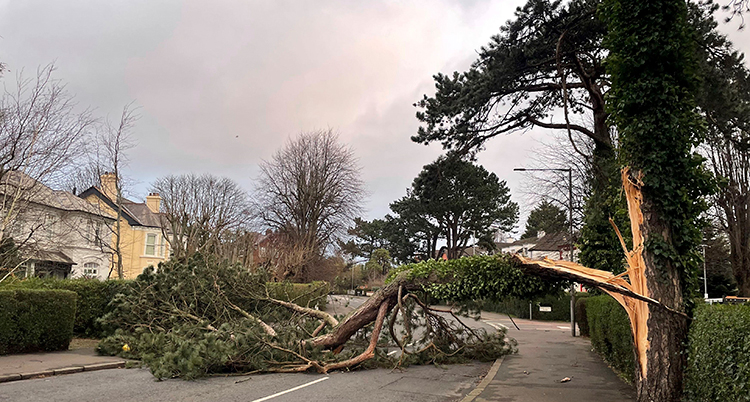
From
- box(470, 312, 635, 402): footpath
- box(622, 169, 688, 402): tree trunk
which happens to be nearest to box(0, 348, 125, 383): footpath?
→ box(470, 312, 635, 402): footpath

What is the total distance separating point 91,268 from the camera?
38031 millimetres

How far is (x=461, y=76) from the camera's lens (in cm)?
1634

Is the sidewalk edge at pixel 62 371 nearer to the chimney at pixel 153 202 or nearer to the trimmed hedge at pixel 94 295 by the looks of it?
the trimmed hedge at pixel 94 295

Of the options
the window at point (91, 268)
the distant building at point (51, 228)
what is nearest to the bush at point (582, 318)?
the distant building at point (51, 228)

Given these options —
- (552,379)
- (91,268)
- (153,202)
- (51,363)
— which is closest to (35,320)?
(51,363)

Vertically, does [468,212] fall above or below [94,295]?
above

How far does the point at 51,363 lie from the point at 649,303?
39.6ft

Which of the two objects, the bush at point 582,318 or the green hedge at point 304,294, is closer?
the green hedge at point 304,294

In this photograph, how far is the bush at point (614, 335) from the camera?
9.80m

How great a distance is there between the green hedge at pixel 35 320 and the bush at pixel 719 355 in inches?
549

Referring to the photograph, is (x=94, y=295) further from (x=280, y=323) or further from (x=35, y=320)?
(x=280, y=323)

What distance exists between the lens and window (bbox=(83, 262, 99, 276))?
3759 cm

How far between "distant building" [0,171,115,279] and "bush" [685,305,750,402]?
17.2 m

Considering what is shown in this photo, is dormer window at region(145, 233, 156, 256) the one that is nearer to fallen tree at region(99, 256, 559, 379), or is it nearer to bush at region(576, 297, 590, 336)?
fallen tree at region(99, 256, 559, 379)
